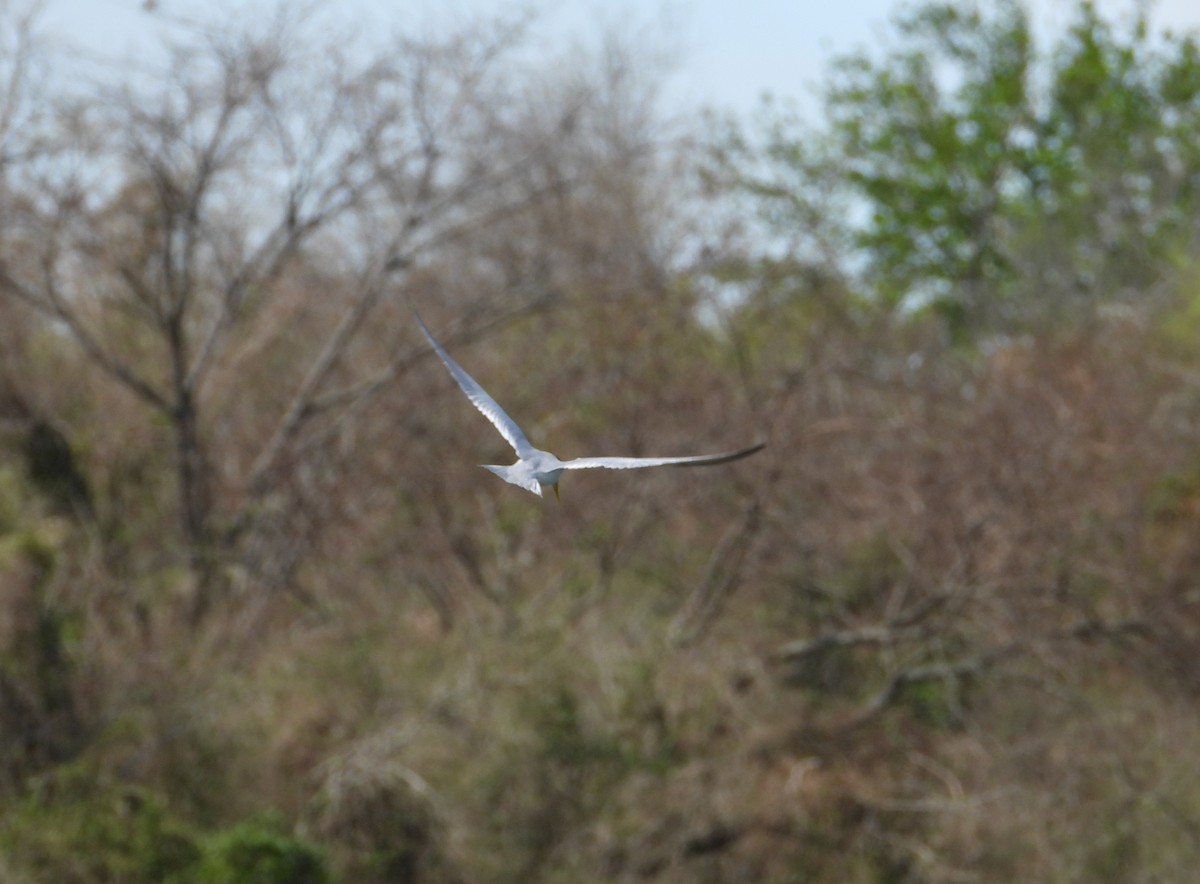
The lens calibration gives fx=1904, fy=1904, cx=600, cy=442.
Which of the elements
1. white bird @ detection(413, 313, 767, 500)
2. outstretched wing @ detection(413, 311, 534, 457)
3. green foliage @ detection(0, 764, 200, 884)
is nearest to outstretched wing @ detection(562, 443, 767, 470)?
white bird @ detection(413, 313, 767, 500)

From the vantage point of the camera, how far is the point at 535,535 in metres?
21.0

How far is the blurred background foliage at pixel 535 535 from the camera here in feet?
Result: 56.2

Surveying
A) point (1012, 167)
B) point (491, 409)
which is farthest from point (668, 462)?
point (1012, 167)

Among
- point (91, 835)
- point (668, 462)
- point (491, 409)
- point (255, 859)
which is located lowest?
point (255, 859)

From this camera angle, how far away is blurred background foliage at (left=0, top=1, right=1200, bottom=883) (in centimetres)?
1714

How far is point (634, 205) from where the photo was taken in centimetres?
2595

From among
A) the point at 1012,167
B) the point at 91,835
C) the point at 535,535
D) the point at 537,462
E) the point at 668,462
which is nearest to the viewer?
the point at 668,462

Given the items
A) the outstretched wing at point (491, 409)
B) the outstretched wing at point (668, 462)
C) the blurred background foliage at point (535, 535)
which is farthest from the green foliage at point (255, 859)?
the outstretched wing at point (668, 462)

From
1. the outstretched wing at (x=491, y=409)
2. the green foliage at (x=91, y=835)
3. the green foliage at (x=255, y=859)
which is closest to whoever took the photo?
the outstretched wing at (x=491, y=409)

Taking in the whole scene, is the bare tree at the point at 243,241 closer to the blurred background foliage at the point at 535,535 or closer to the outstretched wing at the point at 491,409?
the blurred background foliage at the point at 535,535

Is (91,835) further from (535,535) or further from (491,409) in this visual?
(491,409)

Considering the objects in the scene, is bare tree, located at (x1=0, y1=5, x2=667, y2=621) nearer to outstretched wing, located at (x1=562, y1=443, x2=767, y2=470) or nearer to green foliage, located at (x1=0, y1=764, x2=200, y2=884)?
green foliage, located at (x1=0, y1=764, x2=200, y2=884)

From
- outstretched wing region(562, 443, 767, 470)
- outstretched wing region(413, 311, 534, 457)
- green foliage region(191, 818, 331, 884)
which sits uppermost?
outstretched wing region(413, 311, 534, 457)

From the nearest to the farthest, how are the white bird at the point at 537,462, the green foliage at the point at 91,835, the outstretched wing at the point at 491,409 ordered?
the white bird at the point at 537,462 < the outstretched wing at the point at 491,409 < the green foliage at the point at 91,835
